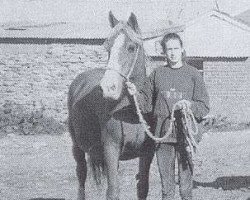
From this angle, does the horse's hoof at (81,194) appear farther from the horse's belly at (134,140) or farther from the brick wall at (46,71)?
the brick wall at (46,71)

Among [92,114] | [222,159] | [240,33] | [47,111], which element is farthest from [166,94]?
[240,33]

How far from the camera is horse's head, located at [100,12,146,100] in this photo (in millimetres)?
4469

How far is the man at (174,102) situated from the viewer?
4605 mm

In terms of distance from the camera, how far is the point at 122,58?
4609mm

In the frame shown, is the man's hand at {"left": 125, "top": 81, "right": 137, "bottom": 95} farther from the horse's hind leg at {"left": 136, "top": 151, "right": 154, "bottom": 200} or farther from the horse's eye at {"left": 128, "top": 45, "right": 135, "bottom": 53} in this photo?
the horse's hind leg at {"left": 136, "top": 151, "right": 154, "bottom": 200}

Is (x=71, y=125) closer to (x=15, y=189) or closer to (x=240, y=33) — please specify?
(x=15, y=189)

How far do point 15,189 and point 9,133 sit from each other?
6912 millimetres

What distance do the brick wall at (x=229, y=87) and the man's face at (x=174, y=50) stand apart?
12803mm

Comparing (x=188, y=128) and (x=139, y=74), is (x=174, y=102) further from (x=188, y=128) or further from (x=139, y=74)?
(x=139, y=74)

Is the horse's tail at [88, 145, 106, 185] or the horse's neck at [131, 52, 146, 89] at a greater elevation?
the horse's neck at [131, 52, 146, 89]

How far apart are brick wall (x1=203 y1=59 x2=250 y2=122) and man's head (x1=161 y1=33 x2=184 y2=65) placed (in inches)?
504

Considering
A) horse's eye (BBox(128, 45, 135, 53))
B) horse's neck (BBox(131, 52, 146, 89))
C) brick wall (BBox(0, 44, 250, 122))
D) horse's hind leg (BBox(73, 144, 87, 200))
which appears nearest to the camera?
horse's eye (BBox(128, 45, 135, 53))

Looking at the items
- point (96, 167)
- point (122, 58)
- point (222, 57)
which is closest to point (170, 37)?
point (122, 58)

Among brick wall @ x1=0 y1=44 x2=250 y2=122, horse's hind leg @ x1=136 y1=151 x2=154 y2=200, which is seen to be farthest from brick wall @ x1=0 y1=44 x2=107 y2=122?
horse's hind leg @ x1=136 y1=151 x2=154 y2=200
